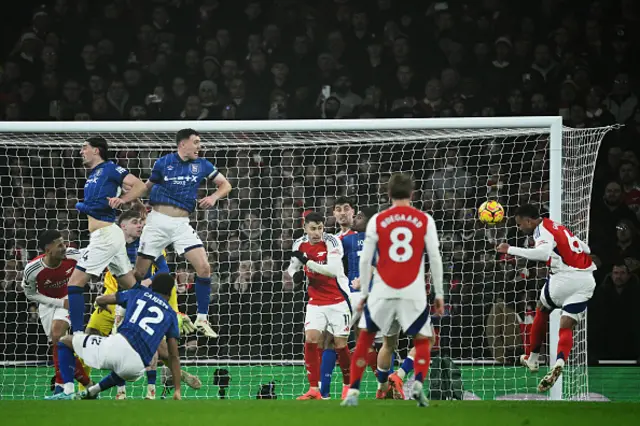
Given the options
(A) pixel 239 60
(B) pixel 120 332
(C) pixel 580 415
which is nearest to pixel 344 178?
(A) pixel 239 60

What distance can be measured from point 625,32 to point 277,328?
698 cm

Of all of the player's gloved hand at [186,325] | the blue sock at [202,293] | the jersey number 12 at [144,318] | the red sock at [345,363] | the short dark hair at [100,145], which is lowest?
the red sock at [345,363]

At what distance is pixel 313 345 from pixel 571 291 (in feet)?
8.68

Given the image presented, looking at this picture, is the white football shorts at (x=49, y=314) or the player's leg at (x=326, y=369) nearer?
the player's leg at (x=326, y=369)

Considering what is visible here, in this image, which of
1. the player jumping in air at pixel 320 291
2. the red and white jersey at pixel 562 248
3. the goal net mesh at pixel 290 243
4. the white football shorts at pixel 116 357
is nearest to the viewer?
the white football shorts at pixel 116 357

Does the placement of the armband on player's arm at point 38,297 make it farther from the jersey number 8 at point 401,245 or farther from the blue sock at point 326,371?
the jersey number 8 at point 401,245

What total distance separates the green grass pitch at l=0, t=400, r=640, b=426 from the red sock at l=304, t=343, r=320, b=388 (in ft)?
7.21

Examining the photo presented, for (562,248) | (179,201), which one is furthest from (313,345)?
(562,248)

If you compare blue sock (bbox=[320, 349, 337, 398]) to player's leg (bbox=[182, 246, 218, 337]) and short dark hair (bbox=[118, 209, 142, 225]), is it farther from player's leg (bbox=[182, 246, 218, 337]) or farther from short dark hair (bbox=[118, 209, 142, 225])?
short dark hair (bbox=[118, 209, 142, 225])

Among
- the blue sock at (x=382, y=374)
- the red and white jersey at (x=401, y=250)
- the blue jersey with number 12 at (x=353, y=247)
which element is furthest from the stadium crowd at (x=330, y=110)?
the red and white jersey at (x=401, y=250)

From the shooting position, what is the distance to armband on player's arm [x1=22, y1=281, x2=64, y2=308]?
10.4 m

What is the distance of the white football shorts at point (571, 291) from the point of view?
9969 mm

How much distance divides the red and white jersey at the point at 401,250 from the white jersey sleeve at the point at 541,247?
2.34 m

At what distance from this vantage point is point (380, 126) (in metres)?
10.5
